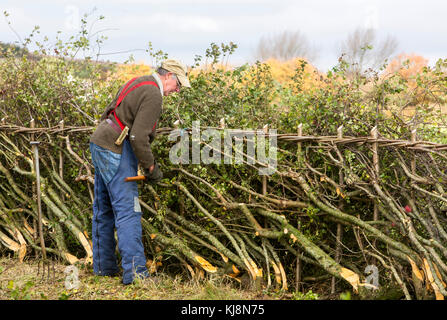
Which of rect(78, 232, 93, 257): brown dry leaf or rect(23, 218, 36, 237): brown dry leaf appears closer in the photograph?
rect(78, 232, 93, 257): brown dry leaf

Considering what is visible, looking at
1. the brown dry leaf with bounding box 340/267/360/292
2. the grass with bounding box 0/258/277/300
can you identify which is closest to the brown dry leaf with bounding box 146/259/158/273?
the grass with bounding box 0/258/277/300

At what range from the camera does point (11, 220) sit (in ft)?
17.7

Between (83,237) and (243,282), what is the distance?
1745mm

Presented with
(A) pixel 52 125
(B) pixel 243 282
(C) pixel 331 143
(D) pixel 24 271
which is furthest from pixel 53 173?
(C) pixel 331 143

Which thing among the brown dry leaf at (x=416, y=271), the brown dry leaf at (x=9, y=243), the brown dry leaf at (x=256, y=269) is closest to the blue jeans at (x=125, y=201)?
the brown dry leaf at (x=256, y=269)

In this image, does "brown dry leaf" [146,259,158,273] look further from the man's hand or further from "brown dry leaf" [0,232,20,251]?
"brown dry leaf" [0,232,20,251]

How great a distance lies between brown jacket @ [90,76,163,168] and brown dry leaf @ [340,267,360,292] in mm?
1819

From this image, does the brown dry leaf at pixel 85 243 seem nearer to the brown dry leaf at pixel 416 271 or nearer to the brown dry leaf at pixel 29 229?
the brown dry leaf at pixel 29 229

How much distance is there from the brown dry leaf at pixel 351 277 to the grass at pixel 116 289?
64 cm

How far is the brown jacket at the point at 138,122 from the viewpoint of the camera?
3805mm

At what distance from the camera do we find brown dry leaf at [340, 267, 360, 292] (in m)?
3.81

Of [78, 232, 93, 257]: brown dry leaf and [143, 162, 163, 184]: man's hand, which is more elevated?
[143, 162, 163, 184]: man's hand

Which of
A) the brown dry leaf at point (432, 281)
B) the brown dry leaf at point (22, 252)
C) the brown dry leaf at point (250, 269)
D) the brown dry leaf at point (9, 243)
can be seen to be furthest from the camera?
the brown dry leaf at point (9, 243)

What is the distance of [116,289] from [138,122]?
4.64ft
